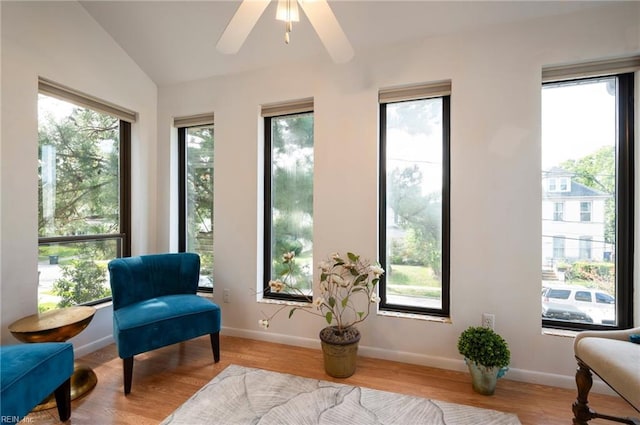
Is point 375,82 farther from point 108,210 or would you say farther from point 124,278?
point 108,210

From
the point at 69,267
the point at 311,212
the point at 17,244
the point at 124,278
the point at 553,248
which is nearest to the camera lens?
the point at 17,244

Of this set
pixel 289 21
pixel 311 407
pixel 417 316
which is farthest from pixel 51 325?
pixel 417 316

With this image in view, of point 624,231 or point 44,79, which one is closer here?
point 624,231

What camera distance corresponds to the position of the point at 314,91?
243cm

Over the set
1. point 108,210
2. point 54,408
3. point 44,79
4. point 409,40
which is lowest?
point 54,408

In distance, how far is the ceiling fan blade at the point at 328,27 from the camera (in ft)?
4.17

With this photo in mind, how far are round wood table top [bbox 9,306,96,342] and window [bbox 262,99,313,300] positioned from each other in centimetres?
137

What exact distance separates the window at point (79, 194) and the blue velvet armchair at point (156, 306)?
1.72ft

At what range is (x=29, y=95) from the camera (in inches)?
76.6

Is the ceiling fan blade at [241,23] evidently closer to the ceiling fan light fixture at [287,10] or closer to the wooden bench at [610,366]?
the ceiling fan light fixture at [287,10]

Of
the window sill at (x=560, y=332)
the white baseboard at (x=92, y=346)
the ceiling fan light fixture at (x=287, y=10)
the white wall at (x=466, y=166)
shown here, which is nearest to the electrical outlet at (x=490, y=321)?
the white wall at (x=466, y=166)

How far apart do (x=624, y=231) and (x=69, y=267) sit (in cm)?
419

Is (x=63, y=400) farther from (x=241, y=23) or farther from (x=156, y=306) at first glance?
(x=241, y=23)

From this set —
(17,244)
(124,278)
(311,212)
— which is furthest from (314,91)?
(17,244)
